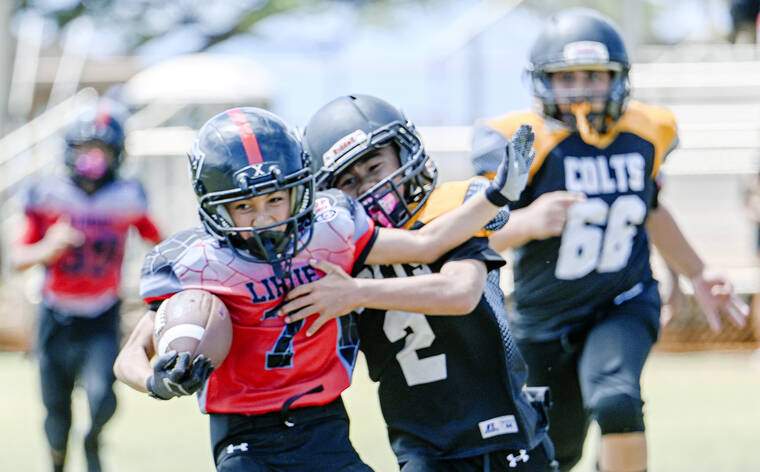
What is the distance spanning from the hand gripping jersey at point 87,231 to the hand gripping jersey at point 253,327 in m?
3.30

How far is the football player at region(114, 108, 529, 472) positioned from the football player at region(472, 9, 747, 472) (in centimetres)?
136

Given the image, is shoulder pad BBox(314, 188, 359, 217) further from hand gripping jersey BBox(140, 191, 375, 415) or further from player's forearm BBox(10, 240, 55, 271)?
player's forearm BBox(10, 240, 55, 271)

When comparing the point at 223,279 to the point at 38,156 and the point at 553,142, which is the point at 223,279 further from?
the point at 38,156

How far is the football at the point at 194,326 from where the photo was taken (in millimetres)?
2865

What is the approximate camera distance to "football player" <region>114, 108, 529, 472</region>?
3061 millimetres

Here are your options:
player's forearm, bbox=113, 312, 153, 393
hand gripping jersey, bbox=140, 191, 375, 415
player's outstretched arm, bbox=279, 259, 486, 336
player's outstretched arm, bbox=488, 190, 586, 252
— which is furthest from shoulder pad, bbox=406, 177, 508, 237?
player's forearm, bbox=113, 312, 153, 393

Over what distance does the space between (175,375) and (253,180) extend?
0.61 m

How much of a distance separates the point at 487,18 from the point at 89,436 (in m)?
9.99

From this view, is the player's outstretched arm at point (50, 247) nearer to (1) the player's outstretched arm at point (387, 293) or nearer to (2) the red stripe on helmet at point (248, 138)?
(2) the red stripe on helmet at point (248, 138)

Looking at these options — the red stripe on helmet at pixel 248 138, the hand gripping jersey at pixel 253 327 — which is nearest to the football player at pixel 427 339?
the hand gripping jersey at pixel 253 327

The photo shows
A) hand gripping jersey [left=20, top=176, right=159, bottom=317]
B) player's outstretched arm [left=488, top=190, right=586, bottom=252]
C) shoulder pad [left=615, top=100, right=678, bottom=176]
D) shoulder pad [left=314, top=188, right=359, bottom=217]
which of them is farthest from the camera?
hand gripping jersey [left=20, top=176, right=159, bottom=317]

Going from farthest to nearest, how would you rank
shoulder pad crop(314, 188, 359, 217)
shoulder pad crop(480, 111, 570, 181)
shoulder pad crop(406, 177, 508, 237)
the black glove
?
shoulder pad crop(480, 111, 570, 181), shoulder pad crop(406, 177, 508, 237), shoulder pad crop(314, 188, 359, 217), the black glove

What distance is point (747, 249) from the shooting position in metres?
12.0

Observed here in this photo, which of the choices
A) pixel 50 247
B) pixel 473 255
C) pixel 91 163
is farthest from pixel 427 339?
pixel 91 163
